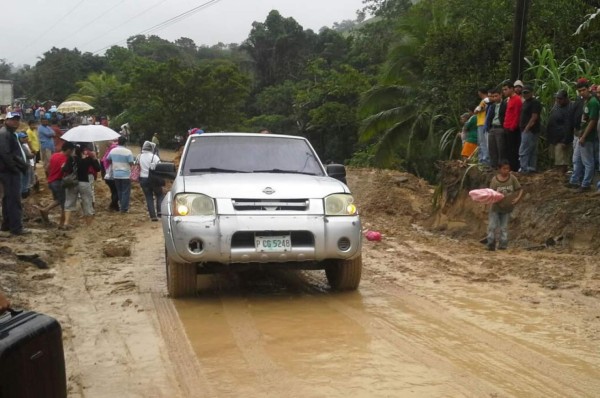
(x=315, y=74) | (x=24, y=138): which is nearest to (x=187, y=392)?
(x=24, y=138)

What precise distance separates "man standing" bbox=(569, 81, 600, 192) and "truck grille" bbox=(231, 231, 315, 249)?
606cm

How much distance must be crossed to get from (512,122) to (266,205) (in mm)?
7283

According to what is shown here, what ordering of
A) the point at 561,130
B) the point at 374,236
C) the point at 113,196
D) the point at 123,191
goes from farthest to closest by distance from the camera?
1. the point at 113,196
2. the point at 123,191
3. the point at 561,130
4. the point at 374,236

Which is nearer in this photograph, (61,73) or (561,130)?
(561,130)

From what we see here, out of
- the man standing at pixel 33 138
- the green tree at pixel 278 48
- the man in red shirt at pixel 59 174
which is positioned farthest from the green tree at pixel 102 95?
the man in red shirt at pixel 59 174

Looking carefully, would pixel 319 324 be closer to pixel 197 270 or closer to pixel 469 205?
pixel 197 270

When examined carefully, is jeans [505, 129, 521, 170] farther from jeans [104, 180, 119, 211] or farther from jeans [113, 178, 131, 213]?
jeans [104, 180, 119, 211]

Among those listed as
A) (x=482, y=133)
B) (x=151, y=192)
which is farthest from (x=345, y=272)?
(x=151, y=192)

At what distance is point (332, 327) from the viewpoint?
6.41 meters

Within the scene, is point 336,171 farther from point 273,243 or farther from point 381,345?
point 381,345

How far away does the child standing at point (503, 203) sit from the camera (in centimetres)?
1070

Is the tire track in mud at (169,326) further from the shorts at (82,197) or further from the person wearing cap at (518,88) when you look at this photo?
the person wearing cap at (518,88)

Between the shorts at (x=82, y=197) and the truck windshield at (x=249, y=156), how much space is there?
562 centimetres

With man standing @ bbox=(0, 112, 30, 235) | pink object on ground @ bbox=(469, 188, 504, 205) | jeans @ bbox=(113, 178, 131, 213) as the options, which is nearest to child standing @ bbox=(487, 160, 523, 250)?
pink object on ground @ bbox=(469, 188, 504, 205)
